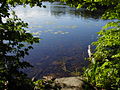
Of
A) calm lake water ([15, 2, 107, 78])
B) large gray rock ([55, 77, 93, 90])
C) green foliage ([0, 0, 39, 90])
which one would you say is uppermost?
green foliage ([0, 0, 39, 90])

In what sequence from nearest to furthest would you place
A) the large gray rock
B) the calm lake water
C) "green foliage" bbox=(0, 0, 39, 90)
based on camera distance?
"green foliage" bbox=(0, 0, 39, 90) → the large gray rock → the calm lake water

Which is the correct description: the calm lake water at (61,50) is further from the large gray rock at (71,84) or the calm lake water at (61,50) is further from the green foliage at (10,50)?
the green foliage at (10,50)

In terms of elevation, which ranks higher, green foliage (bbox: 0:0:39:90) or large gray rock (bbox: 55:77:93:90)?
green foliage (bbox: 0:0:39:90)

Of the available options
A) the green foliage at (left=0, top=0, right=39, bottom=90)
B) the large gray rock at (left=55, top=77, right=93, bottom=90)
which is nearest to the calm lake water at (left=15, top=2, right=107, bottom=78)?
the large gray rock at (left=55, top=77, right=93, bottom=90)

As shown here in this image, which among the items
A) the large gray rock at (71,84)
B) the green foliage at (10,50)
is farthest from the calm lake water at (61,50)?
the green foliage at (10,50)

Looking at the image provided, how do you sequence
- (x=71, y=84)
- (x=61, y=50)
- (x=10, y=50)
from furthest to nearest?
1. (x=61, y=50)
2. (x=71, y=84)
3. (x=10, y=50)

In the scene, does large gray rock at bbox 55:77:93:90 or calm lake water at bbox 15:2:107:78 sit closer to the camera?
large gray rock at bbox 55:77:93:90

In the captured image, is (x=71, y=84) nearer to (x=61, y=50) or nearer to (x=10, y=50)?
(x=10, y=50)

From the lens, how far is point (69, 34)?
75.6 ft

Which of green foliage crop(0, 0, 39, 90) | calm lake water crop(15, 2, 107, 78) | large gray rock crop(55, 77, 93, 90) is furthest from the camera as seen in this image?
calm lake water crop(15, 2, 107, 78)

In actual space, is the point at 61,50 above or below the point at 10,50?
below

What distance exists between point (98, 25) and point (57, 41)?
9.55 m

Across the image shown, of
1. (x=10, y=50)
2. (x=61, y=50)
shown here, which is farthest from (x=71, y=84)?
(x=61, y=50)

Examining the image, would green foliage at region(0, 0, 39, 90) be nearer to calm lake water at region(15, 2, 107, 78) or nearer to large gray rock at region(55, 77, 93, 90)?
large gray rock at region(55, 77, 93, 90)
